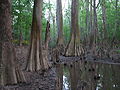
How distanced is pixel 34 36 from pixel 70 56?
6.42m

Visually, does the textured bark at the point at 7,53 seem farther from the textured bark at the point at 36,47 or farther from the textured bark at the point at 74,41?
the textured bark at the point at 74,41

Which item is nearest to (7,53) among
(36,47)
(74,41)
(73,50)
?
(36,47)

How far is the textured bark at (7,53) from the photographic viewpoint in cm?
565

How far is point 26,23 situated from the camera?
19.0m

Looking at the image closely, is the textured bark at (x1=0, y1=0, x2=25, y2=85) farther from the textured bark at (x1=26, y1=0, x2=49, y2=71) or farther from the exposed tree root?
the exposed tree root

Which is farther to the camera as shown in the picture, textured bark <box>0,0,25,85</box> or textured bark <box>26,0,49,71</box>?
textured bark <box>26,0,49,71</box>

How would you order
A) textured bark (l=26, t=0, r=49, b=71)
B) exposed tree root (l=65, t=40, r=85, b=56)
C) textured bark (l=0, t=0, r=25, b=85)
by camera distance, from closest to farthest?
textured bark (l=0, t=0, r=25, b=85), textured bark (l=26, t=0, r=49, b=71), exposed tree root (l=65, t=40, r=85, b=56)

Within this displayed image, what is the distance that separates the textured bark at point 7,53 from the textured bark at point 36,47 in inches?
87.8

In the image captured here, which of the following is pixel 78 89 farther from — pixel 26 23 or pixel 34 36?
pixel 26 23

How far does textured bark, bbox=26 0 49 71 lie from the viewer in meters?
8.18

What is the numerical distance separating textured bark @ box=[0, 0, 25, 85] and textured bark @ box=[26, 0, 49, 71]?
7.31ft

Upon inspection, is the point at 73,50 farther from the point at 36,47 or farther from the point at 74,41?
the point at 36,47

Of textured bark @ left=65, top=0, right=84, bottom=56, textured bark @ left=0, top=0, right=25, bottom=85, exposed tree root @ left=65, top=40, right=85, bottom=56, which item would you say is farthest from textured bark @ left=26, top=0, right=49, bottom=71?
textured bark @ left=65, top=0, right=84, bottom=56

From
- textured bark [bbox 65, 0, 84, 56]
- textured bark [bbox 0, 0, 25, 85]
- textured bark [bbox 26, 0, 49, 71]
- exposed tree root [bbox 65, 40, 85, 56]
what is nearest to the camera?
textured bark [bbox 0, 0, 25, 85]
